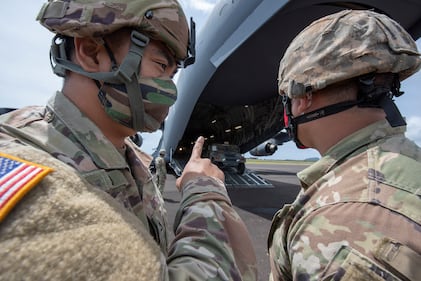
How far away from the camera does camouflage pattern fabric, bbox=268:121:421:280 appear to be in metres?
1.03

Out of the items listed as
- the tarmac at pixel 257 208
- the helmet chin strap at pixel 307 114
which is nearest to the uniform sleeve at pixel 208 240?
the helmet chin strap at pixel 307 114

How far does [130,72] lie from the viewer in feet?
3.37

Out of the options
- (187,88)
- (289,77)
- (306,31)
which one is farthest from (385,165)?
(187,88)

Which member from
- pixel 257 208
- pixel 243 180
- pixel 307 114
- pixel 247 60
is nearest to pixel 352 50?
pixel 307 114

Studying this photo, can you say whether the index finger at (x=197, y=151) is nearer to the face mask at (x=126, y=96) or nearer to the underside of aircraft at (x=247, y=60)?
the face mask at (x=126, y=96)

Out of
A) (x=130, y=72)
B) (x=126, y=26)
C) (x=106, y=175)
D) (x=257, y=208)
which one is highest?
(x=126, y=26)

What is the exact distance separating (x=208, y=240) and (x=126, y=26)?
0.82 metres

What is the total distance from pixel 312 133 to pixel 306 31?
59cm

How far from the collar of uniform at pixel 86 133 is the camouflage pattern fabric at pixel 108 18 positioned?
27 centimetres

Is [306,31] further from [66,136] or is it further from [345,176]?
[66,136]

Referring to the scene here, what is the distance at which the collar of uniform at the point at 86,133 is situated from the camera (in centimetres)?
101

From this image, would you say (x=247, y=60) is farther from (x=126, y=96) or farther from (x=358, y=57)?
(x=126, y=96)

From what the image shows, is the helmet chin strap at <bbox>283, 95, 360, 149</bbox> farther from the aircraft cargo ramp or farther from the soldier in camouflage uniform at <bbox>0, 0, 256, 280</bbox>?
the aircraft cargo ramp

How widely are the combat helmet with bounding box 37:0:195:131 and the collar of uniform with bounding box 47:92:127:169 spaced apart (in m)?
0.10
